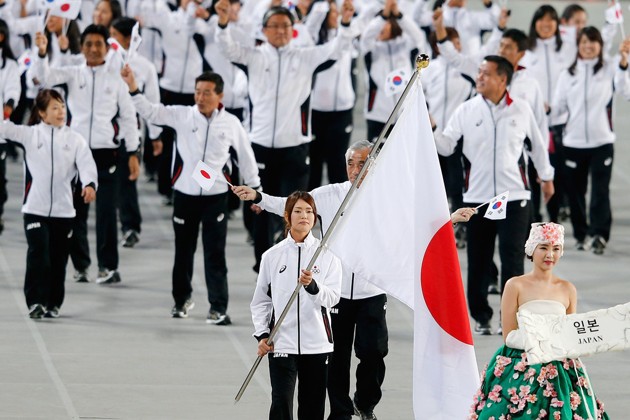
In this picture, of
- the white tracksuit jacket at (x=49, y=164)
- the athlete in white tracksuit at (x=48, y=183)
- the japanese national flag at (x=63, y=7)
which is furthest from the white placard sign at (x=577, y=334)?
the japanese national flag at (x=63, y=7)

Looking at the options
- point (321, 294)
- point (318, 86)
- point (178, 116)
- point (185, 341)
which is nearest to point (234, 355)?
point (185, 341)

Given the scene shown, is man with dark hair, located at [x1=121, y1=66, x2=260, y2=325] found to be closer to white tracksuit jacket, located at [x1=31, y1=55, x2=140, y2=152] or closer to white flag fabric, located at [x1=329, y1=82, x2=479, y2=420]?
white tracksuit jacket, located at [x1=31, y1=55, x2=140, y2=152]

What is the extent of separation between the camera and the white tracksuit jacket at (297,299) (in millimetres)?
9484

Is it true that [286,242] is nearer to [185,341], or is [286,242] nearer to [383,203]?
[383,203]

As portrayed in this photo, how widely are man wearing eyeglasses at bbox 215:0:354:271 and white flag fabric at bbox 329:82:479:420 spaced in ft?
16.6

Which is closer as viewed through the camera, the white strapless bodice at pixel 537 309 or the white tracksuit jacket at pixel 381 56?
the white strapless bodice at pixel 537 309

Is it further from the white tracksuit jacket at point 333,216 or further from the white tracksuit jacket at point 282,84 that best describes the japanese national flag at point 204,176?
the white tracksuit jacket at point 282,84

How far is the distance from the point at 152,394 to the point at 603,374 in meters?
3.50

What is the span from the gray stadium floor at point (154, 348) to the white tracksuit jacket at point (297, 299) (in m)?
1.40

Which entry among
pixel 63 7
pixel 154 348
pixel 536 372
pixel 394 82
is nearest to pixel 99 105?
pixel 63 7

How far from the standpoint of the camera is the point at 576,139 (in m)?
16.5

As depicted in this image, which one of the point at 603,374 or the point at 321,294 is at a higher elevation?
the point at 321,294

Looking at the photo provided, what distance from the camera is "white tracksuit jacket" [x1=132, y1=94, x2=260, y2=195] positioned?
13195 millimetres

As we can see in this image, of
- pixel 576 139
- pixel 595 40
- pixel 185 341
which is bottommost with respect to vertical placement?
pixel 185 341
